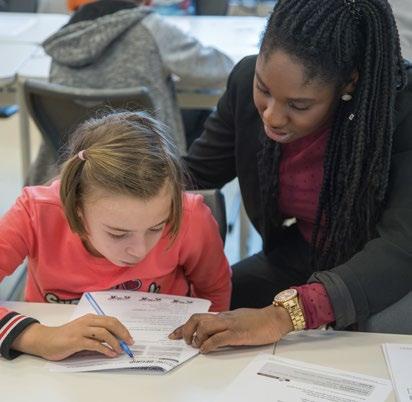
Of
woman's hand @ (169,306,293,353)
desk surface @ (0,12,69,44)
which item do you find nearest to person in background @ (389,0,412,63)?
woman's hand @ (169,306,293,353)

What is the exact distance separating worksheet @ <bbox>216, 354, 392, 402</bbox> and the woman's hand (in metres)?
0.04

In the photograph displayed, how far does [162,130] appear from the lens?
4.39ft

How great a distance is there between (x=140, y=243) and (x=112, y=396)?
302 mm

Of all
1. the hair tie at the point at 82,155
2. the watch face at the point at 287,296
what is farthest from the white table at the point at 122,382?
the hair tie at the point at 82,155

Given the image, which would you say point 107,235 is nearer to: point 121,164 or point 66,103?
point 121,164

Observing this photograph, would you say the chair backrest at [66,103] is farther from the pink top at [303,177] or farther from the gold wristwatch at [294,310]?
the gold wristwatch at [294,310]

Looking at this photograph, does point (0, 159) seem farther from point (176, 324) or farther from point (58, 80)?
point (176, 324)

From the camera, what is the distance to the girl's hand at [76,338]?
3.63 feet

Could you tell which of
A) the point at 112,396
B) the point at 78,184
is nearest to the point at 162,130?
the point at 78,184

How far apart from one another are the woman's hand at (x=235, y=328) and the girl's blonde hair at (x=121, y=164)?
0.23 m

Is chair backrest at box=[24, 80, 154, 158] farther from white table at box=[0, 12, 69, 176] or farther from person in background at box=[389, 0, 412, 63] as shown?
person in background at box=[389, 0, 412, 63]

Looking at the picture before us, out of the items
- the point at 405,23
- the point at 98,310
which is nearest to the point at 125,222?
the point at 98,310

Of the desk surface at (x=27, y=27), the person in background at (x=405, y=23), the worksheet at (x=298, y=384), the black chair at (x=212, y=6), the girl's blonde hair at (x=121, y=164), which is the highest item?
the person in background at (x=405, y=23)

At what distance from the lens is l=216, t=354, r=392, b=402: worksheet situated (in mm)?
1030
